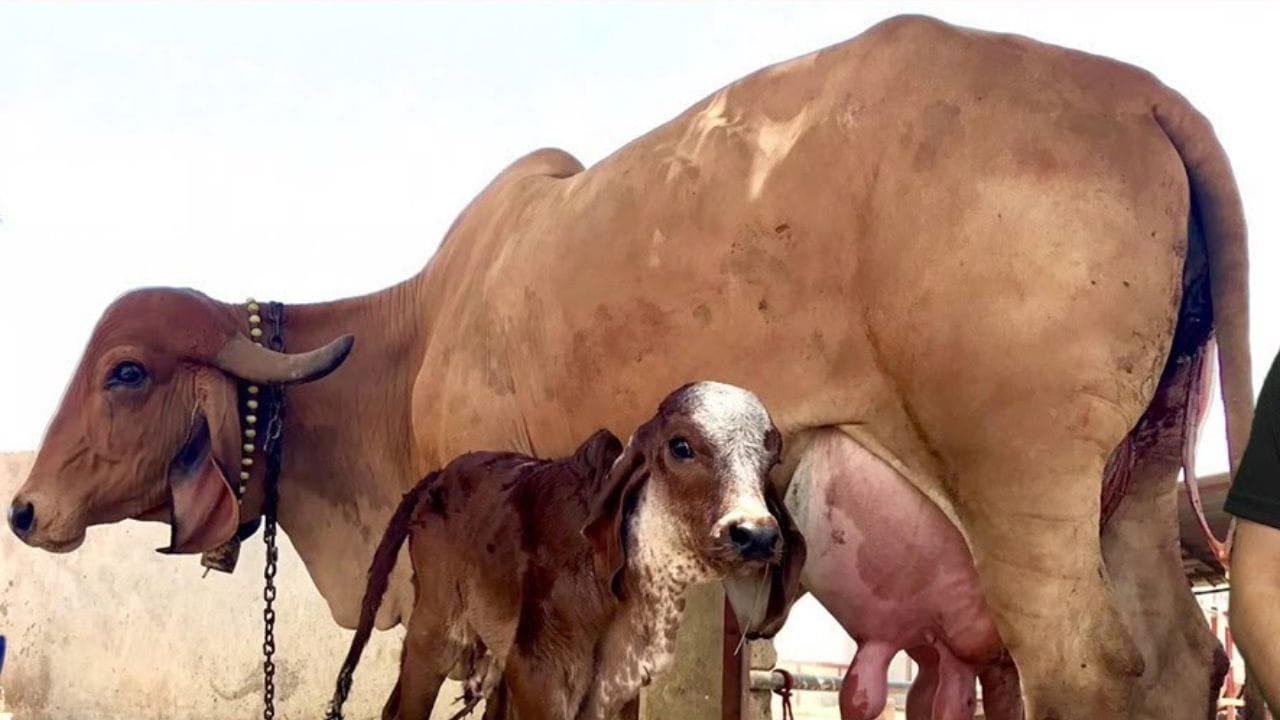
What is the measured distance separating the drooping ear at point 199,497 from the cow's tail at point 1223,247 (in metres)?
1.30

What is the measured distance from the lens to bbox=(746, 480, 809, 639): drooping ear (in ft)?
4.72

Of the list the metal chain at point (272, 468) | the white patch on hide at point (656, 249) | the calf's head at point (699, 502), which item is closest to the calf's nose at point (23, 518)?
the metal chain at point (272, 468)

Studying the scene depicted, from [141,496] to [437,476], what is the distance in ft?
2.22

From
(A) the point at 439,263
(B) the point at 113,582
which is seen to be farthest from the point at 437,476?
(B) the point at 113,582

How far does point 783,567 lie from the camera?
146cm

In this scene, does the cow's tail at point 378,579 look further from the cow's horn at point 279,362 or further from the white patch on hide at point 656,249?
the white patch on hide at point 656,249

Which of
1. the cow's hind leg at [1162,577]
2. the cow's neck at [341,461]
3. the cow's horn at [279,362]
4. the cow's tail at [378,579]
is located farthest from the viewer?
the cow's neck at [341,461]

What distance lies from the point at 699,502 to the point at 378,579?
0.59 metres

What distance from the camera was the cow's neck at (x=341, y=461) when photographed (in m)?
2.66

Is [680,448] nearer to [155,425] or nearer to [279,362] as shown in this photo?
[279,362]

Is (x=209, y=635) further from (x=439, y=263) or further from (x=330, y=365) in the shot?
(x=330, y=365)

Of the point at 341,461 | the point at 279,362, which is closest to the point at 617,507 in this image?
the point at 279,362

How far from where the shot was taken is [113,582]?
5832 millimetres

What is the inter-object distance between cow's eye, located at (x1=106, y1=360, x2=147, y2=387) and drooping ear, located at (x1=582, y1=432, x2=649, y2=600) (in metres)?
1.02
